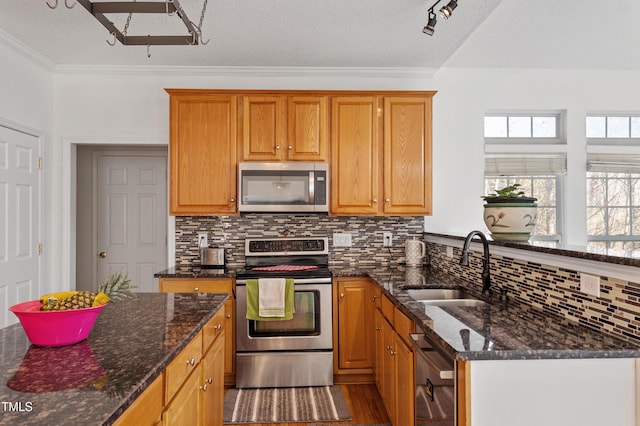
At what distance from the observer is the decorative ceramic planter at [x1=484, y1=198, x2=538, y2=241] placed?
2152 mm

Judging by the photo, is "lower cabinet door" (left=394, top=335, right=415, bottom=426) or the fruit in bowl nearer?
the fruit in bowl

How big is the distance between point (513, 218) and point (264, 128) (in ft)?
6.65

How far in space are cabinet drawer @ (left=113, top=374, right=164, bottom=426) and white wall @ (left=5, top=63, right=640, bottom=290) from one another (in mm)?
2912

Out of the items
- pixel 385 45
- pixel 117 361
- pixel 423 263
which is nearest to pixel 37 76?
pixel 385 45

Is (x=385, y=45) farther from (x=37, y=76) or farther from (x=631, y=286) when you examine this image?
(x=37, y=76)

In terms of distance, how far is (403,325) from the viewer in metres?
2.14

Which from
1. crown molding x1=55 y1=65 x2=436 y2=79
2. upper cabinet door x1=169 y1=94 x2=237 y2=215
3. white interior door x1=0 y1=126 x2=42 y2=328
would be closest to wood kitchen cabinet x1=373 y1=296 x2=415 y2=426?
upper cabinet door x1=169 y1=94 x2=237 y2=215

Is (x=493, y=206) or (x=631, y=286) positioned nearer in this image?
(x=631, y=286)

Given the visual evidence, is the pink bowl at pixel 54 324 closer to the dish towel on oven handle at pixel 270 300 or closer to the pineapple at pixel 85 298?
the pineapple at pixel 85 298

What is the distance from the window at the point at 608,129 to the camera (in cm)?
398

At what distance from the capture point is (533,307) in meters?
1.94

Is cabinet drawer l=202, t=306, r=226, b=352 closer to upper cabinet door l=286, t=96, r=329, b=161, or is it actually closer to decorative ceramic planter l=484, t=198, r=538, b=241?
decorative ceramic planter l=484, t=198, r=538, b=241

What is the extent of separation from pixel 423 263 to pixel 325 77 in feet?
6.06

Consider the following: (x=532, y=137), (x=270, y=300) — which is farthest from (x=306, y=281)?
(x=532, y=137)
